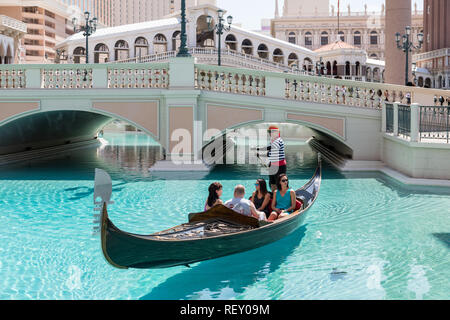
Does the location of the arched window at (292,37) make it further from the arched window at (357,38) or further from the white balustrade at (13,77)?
the white balustrade at (13,77)

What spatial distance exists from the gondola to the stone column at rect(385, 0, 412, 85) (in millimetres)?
19802

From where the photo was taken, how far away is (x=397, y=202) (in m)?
10.9

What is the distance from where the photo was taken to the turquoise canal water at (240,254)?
19.9ft

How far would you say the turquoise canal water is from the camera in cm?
606

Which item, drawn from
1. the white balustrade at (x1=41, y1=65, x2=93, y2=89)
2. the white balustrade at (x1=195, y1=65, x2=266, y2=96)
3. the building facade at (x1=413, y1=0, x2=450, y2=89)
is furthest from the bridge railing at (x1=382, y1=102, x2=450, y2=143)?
the building facade at (x1=413, y1=0, x2=450, y2=89)

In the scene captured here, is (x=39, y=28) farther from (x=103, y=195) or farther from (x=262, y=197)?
(x=103, y=195)

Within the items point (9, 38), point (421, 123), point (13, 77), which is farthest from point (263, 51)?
point (421, 123)

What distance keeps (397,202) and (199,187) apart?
4.50 m

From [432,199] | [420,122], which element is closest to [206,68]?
[420,122]

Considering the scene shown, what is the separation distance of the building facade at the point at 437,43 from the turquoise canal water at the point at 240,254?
Result: 49.2m

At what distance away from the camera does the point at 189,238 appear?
6.14 m

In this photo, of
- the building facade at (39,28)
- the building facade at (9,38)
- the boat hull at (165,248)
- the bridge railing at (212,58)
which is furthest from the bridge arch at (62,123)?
the building facade at (39,28)

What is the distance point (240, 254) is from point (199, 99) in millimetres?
8292

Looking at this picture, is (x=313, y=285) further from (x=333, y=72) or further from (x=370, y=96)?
(x=333, y=72)
